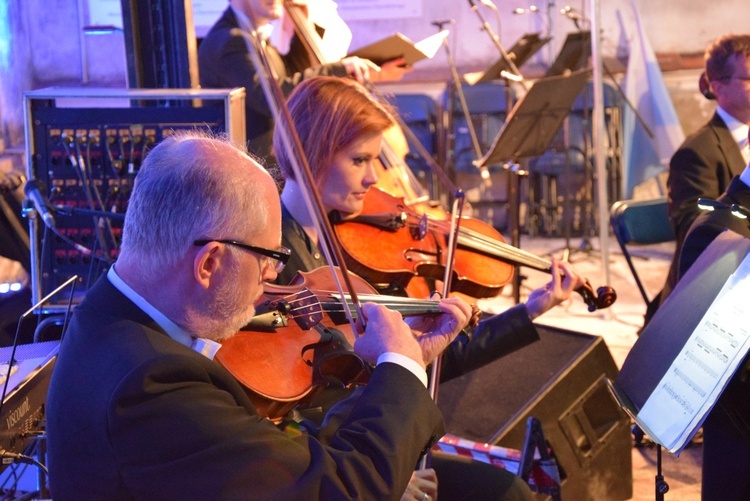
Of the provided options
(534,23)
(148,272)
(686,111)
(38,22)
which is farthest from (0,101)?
→ (148,272)

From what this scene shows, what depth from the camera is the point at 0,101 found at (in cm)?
735

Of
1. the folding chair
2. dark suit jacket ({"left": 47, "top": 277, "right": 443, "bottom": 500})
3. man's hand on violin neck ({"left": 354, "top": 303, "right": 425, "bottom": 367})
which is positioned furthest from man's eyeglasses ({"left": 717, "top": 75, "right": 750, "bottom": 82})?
dark suit jacket ({"left": 47, "top": 277, "right": 443, "bottom": 500})

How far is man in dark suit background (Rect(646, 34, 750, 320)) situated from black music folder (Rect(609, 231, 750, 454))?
164cm

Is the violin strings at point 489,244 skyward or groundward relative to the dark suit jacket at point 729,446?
skyward

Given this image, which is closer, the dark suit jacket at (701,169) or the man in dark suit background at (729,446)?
the man in dark suit background at (729,446)

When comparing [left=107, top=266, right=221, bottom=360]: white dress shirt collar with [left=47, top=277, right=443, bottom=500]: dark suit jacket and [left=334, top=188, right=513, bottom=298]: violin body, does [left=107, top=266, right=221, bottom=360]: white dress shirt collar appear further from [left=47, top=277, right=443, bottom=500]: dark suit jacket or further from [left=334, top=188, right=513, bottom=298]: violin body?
[left=334, top=188, right=513, bottom=298]: violin body

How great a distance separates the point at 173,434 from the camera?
49.3 inches

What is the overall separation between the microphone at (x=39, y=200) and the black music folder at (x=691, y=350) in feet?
5.28

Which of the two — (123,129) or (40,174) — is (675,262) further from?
(40,174)

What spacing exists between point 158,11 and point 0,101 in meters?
4.84

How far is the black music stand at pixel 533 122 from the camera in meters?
4.50

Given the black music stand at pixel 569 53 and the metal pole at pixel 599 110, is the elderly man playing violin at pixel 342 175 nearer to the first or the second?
the metal pole at pixel 599 110

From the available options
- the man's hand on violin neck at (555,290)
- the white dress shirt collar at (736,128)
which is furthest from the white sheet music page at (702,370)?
the white dress shirt collar at (736,128)

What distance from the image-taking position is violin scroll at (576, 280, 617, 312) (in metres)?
2.57
